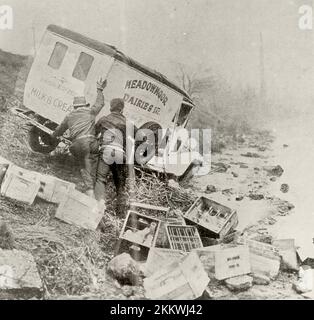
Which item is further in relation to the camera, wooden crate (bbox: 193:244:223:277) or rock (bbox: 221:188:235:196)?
rock (bbox: 221:188:235:196)

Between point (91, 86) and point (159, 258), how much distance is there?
2.49 metres

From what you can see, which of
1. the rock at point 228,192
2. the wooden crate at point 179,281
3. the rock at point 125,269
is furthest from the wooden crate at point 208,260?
the rock at point 228,192

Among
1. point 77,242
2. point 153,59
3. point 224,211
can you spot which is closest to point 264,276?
point 224,211

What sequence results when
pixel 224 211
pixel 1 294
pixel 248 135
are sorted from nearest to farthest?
pixel 1 294 < pixel 224 211 < pixel 248 135

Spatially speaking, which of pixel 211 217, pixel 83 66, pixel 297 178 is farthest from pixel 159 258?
pixel 83 66

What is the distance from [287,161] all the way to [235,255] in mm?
1602

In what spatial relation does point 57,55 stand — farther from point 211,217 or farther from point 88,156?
point 211,217

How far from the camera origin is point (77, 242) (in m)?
6.34

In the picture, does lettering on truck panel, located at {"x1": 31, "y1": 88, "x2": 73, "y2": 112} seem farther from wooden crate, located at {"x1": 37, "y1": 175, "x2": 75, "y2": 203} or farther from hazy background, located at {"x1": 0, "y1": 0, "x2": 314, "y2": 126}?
wooden crate, located at {"x1": 37, "y1": 175, "x2": 75, "y2": 203}

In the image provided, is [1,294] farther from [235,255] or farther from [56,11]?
[56,11]

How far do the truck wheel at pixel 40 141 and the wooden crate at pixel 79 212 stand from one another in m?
0.95

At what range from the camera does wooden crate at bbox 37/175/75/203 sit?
6500mm

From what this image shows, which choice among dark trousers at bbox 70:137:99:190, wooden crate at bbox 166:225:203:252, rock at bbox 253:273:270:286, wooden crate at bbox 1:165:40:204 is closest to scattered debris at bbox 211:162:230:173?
wooden crate at bbox 166:225:203:252

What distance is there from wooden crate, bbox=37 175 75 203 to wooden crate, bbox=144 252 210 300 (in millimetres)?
1581
